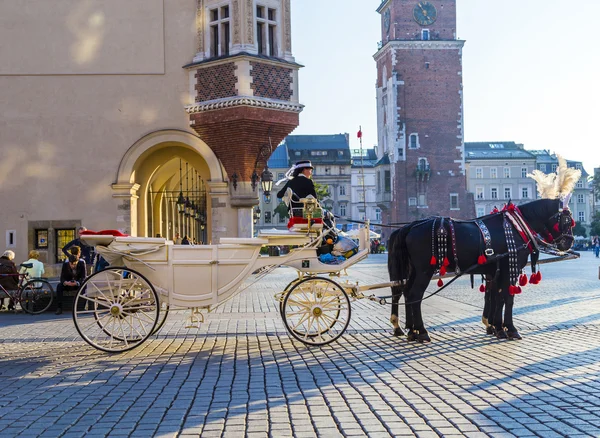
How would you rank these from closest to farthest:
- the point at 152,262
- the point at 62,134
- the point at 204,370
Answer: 1. the point at 204,370
2. the point at 152,262
3. the point at 62,134

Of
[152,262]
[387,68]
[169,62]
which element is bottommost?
[152,262]

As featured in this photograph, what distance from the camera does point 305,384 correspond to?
706 centimetres

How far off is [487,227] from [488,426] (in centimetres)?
511

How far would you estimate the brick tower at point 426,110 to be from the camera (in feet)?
242

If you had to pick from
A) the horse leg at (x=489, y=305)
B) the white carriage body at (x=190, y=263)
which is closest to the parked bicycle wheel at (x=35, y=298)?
the white carriage body at (x=190, y=263)

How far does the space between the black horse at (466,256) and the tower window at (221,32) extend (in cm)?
1108

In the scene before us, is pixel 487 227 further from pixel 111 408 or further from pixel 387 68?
pixel 387 68

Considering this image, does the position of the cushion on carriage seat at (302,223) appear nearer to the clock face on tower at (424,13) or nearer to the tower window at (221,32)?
the tower window at (221,32)

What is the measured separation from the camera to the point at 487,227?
1020 cm

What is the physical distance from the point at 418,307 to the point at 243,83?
10679 mm

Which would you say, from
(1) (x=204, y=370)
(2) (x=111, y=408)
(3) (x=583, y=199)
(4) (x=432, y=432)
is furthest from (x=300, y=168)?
(3) (x=583, y=199)

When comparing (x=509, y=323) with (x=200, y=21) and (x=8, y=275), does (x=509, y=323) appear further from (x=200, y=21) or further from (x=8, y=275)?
(x=200, y=21)

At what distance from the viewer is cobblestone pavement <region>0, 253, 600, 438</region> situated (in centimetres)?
551

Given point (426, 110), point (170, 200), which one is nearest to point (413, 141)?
point (426, 110)
